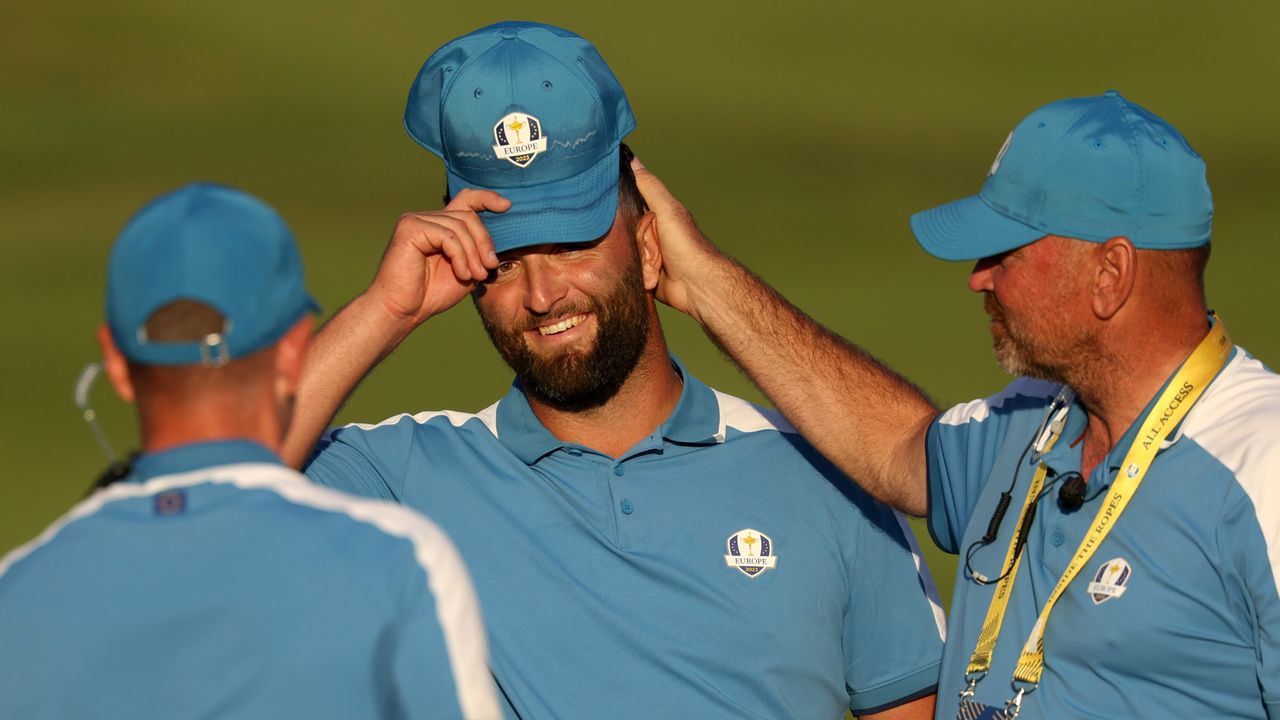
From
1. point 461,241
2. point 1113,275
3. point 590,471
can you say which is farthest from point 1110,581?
point 461,241

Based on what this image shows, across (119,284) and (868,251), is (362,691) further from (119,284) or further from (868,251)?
(868,251)

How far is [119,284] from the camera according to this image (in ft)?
8.42

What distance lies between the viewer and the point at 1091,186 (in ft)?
11.7


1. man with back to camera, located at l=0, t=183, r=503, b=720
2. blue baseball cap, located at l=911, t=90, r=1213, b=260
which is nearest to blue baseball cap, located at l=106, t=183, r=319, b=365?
man with back to camera, located at l=0, t=183, r=503, b=720

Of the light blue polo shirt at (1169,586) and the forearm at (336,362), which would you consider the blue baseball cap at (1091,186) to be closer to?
the light blue polo shirt at (1169,586)

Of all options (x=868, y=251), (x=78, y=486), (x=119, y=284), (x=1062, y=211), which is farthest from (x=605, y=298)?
(x=868, y=251)

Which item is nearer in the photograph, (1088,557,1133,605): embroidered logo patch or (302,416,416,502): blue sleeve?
(1088,557,1133,605): embroidered logo patch

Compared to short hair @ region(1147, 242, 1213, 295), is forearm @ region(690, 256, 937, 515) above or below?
below

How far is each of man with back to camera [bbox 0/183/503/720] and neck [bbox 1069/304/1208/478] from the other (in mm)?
1573

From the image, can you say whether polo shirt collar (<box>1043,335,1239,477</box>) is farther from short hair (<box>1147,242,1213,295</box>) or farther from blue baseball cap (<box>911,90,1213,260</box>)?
blue baseball cap (<box>911,90,1213,260</box>)

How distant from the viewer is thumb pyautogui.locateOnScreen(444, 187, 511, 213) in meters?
4.03

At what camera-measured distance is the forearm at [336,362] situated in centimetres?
393

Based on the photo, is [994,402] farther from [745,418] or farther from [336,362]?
[336,362]

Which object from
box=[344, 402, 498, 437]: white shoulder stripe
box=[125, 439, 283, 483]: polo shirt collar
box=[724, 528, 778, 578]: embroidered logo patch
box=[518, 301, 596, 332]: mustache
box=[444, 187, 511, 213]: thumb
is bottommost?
box=[724, 528, 778, 578]: embroidered logo patch
